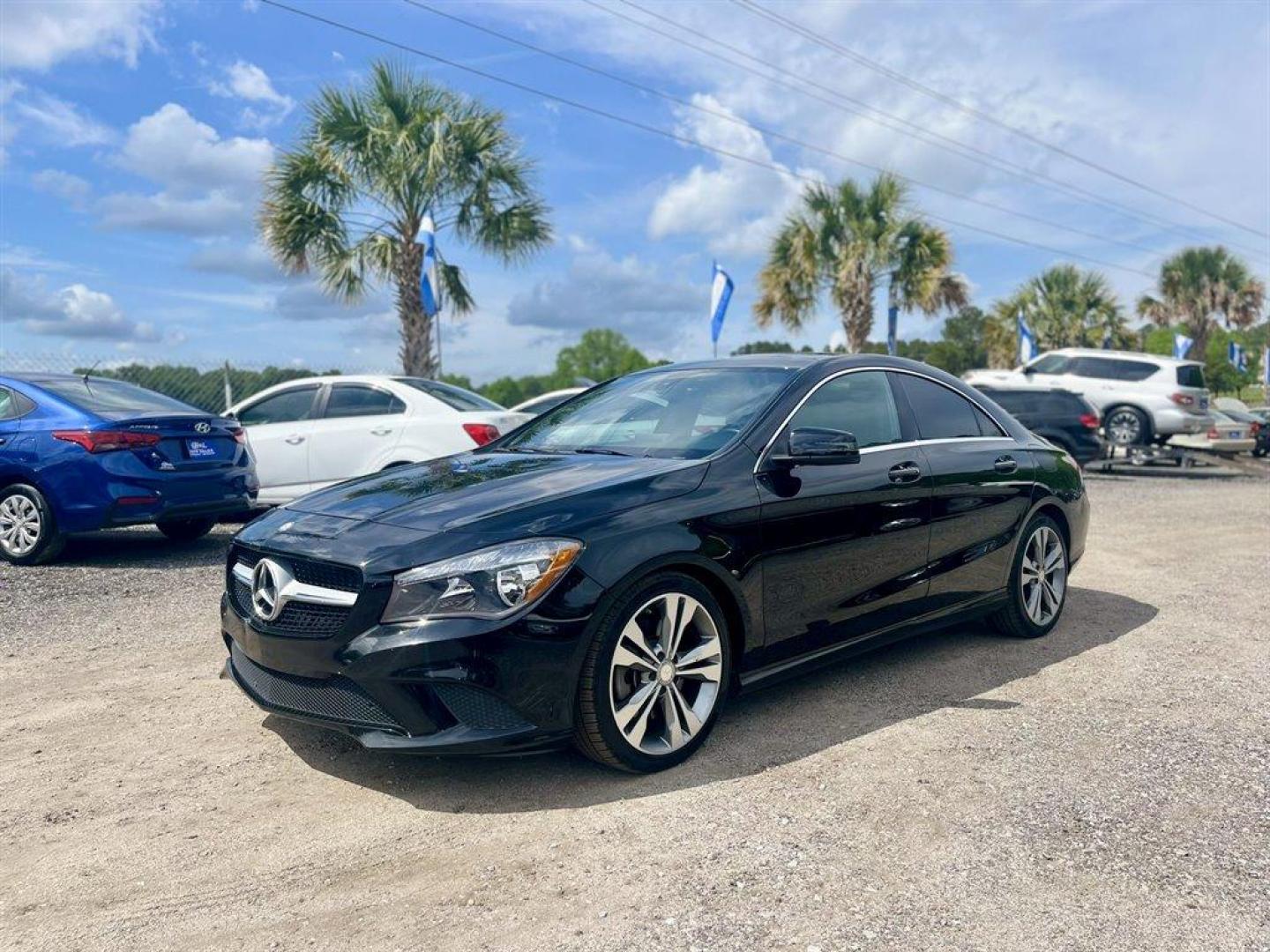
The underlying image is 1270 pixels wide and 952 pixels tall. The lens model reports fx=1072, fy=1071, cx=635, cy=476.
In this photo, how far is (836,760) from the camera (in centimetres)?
389

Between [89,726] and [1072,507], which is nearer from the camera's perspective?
[89,726]

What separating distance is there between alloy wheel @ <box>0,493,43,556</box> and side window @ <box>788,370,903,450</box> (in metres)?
6.06

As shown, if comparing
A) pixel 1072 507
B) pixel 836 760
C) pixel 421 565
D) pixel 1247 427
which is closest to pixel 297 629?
pixel 421 565

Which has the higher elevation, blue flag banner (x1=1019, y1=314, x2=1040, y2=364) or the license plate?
blue flag banner (x1=1019, y1=314, x2=1040, y2=364)

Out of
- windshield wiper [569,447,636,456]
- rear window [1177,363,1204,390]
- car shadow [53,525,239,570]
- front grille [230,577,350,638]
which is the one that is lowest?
car shadow [53,525,239,570]

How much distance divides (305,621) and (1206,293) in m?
46.6

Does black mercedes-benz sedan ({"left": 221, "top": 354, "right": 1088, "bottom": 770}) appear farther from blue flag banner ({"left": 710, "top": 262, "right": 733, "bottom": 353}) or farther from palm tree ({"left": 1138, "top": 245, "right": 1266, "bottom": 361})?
palm tree ({"left": 1138, "top": 245, "right": 1266, "bottom": 361})

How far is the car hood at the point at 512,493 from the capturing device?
3.57m

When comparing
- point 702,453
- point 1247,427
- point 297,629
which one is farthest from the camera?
point 1247,427

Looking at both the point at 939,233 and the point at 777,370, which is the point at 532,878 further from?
the point at 939,233

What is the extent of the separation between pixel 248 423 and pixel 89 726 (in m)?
5.99

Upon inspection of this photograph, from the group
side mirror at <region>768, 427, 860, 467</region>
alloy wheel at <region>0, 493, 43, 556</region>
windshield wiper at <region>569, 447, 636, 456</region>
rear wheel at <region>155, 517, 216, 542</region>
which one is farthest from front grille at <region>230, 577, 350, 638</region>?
rear wheel at <region>155, 517, 216, 542</region>

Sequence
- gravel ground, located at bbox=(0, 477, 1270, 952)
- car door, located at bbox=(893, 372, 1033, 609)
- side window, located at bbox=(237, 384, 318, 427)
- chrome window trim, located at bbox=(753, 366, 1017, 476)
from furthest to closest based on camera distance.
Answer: side window, located at bbox=(237, 384, 318, 427) < car door, located at bbox=(893, 372, 1033, 609) < chrome window trim, located at bbox=(753, 366, 1017, 476) < gravel ground, located at bbox=(0, 477, 1270, 952)

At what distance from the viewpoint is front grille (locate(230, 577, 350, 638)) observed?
346 cm
